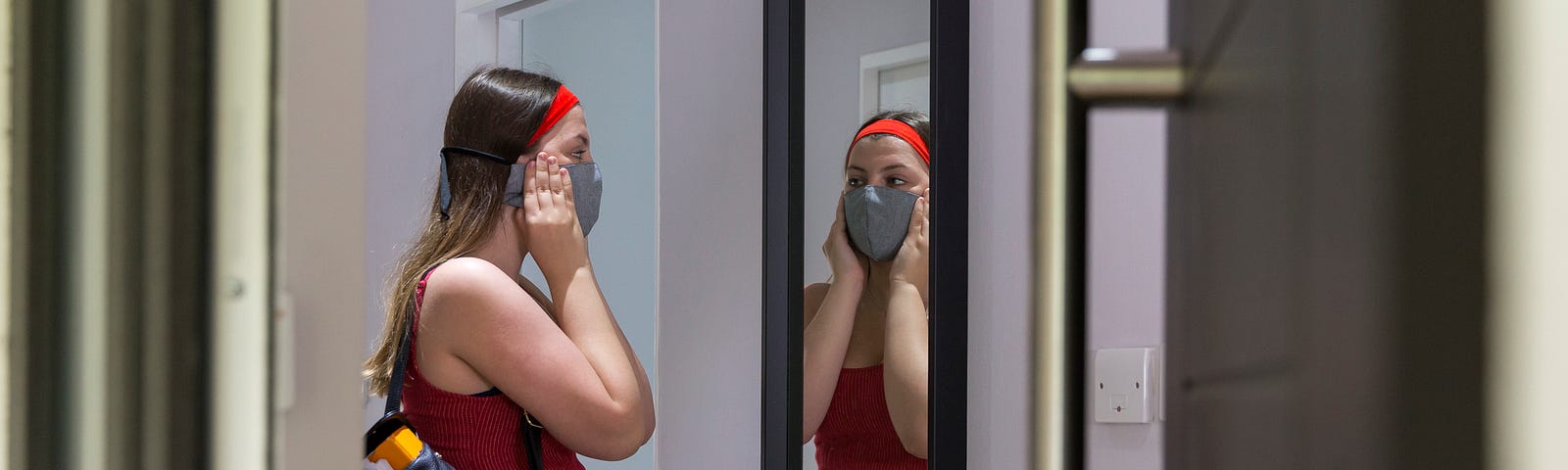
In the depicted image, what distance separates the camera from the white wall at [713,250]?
1.18 meters

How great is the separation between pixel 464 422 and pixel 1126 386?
2.32 feet

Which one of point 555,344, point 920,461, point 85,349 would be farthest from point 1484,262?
point 920,461

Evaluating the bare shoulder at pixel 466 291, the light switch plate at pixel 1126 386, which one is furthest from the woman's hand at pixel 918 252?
the bare shoulder at pixel 466 291

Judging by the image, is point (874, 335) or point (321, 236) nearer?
point (321, 236)

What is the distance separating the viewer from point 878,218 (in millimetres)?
1176

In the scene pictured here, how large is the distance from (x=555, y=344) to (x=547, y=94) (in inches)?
10.5

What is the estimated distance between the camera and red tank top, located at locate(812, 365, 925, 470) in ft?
3.87

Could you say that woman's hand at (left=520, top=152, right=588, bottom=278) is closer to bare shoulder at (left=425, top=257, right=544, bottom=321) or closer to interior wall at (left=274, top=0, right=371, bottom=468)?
bare shoulder at (left=425, top=257, right=544, bottom=321)

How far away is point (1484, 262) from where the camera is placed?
0.07 meters

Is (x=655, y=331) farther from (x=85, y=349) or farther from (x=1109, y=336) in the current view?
(x=85, y=349)

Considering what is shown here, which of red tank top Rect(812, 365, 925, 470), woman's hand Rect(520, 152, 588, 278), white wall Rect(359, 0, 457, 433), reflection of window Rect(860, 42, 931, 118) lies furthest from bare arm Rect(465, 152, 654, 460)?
reflection of window Rect(860, 42, 931, 118)

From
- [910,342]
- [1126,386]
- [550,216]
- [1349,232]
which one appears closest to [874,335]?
[910,342]

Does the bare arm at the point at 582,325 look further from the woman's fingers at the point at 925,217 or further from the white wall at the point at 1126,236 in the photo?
the white wall at the point at 1126,236

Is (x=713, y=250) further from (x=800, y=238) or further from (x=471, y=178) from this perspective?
(x=471, y=178)
